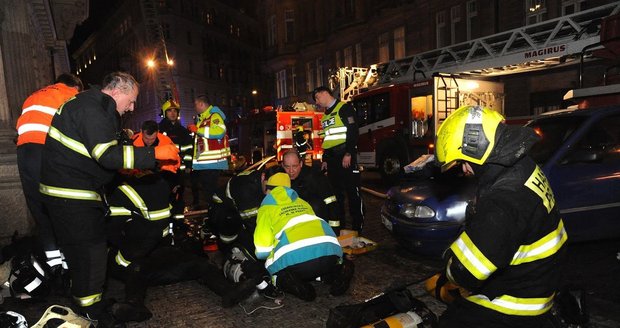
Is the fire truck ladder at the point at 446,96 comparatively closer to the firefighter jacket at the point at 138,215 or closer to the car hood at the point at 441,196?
the car hood at the point at 441,196

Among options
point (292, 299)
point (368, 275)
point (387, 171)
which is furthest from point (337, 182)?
point (387, 171)

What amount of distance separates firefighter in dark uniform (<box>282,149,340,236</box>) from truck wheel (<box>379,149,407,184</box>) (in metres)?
6.17

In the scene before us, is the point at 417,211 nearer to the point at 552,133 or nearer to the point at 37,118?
the point at 552,133

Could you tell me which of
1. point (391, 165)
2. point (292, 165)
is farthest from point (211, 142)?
point (391, 165)

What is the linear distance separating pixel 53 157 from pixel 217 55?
45335 millimetres

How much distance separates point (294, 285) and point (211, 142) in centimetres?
345

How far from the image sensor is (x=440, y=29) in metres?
19.0

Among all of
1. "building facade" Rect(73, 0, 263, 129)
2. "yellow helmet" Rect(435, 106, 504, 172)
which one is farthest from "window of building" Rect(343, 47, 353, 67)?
"yellow helmet" Rect(435, 106, 504, 172)

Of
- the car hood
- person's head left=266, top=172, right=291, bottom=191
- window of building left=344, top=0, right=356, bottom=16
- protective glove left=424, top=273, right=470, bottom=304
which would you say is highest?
window of building left=344, top=0, right=356, bottom=16

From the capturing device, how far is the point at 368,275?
12.9 feet

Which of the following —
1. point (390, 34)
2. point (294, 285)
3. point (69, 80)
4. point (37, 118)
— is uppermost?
point (390, 34)

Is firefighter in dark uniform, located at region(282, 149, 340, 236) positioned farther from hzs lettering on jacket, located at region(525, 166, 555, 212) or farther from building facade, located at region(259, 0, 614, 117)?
building facade, located at region(259, 0, 614, 117)

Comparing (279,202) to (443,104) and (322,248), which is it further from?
(443,104)

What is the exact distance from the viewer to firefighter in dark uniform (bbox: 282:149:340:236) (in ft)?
13.6
